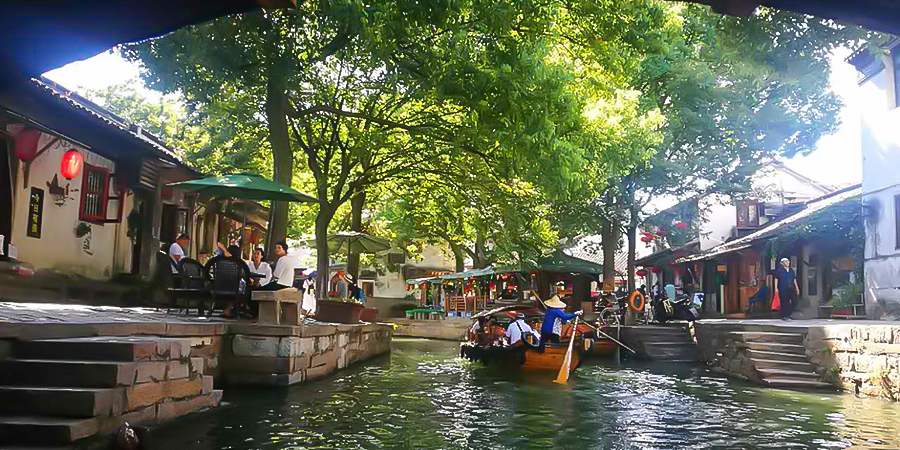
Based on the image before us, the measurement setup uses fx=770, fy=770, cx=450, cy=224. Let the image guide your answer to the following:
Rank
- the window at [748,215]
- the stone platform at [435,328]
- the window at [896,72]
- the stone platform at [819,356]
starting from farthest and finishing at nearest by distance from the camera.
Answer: the window at [748,215], the stone platform at [435,328], the window at [896,72], the stone platform at [819,356]

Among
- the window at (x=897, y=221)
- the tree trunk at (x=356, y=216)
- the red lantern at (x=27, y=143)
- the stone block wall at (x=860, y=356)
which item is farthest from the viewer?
the tree trunk at (x=356, y=216)

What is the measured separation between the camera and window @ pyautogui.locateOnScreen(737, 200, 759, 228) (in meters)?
34.0

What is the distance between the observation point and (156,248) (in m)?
19.8

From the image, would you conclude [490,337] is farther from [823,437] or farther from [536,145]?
[823,437]

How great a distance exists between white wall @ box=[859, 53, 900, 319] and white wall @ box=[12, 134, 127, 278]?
18759mm

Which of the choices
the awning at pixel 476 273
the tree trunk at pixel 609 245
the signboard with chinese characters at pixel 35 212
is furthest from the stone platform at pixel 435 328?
the signboard with chinese characters at pixel 35 212

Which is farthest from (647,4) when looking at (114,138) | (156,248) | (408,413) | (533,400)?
(156,248)

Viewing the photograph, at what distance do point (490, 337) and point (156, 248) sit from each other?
912cm

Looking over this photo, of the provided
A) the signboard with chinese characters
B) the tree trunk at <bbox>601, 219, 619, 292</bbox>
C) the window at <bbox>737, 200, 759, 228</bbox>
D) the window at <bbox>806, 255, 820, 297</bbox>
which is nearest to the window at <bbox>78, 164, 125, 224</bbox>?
the signboard with chinese characters

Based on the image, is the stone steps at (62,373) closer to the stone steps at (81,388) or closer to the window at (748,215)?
the stone steps at (81,388)

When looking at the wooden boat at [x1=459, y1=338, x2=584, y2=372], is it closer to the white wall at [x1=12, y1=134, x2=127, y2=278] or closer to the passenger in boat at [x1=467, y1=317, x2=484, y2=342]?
the passenger in boat at [x1=467, y1=317, x2=484, y2=342]

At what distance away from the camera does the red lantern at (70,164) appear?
14750 mm

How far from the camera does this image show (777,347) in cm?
1512

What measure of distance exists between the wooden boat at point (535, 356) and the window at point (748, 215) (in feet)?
62.4
